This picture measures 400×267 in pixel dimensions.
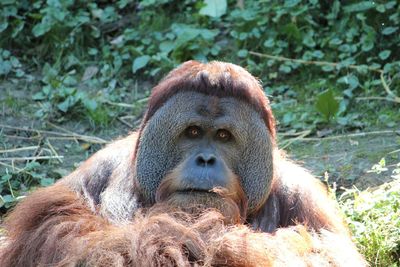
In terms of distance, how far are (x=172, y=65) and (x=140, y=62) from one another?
226mm

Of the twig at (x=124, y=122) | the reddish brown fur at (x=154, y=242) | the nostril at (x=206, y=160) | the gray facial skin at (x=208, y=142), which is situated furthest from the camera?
the twig at (x=124, y=122)

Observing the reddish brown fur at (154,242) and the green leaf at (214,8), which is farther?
the green leaf at (214,8)

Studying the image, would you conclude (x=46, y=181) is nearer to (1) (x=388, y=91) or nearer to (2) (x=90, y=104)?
(2) (x=90, y=104)

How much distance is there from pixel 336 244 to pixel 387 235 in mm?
530

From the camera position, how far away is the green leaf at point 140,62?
6.25 m

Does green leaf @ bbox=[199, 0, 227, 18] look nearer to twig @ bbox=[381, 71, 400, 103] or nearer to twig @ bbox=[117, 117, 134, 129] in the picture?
twig @ bbox=[117, 117, 134, 129]

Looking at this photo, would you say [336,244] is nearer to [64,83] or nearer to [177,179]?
[177,179]

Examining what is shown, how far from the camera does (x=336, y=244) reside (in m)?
3.67

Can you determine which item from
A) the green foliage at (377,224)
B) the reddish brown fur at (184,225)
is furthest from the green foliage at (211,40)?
the reddish brown fur at (184,225)

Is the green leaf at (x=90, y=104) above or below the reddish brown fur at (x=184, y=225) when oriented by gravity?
below

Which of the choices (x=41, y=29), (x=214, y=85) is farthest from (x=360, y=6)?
(x=214, y=85)

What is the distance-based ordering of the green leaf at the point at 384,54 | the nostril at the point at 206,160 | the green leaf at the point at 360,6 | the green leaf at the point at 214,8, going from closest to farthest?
the nostril at the point at 206,160, the green leaf at the point at 384,54, the green leaf at the point at 360,6, the green leaf at the point at 214,8

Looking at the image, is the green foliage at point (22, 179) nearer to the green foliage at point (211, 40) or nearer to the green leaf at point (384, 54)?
the green foliage at point (211, 40)

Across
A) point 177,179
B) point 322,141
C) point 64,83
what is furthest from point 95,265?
point 64,83
